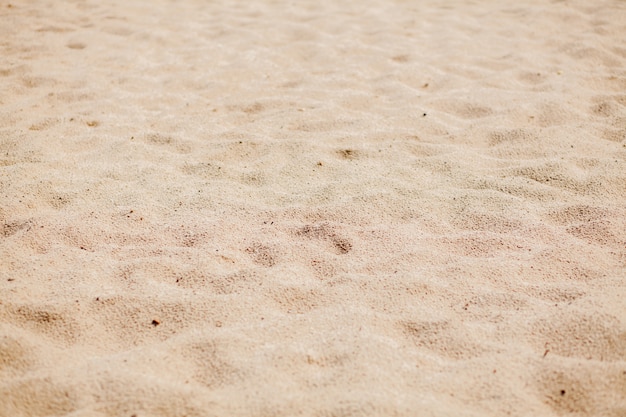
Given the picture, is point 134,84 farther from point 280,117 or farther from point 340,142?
point 340,142

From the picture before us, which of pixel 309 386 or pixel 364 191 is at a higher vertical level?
pixel 364 191

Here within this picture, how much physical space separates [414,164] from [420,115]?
500mm

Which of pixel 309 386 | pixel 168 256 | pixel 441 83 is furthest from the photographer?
pixel 441 83

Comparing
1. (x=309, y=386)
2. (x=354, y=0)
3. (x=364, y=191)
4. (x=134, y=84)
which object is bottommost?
(x=309, y=386)

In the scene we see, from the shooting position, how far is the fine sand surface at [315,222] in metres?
1.55

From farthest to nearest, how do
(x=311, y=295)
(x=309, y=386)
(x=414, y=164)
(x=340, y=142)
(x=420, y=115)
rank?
(x=420, y=115), (x=340, y=142), (x=414, y=164), (x=311, y=295), (x=309, y=386)

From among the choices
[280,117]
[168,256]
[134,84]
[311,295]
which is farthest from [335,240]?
[134,84]

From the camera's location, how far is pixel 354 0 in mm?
4949

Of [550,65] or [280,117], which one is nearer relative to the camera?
[280,117]

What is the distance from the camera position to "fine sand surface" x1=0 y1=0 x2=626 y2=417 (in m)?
1.55

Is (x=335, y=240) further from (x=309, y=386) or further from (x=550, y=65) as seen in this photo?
(x=550, y=65)

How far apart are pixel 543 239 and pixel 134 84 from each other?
8.22 feet

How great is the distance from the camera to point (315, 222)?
2275 mm

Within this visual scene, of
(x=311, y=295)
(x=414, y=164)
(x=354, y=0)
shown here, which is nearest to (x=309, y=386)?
(x=311, y=295)
